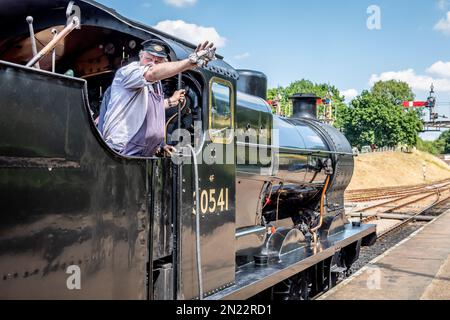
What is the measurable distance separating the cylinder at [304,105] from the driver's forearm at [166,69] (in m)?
6.63

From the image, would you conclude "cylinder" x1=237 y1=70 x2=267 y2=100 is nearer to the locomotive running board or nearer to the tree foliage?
the locomotive running board

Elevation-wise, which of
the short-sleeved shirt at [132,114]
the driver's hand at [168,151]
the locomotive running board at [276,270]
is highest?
the short-sleeved shirt at [132,114]

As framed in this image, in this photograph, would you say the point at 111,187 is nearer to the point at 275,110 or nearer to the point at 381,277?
the point at 381,277

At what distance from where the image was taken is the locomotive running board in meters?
4.59

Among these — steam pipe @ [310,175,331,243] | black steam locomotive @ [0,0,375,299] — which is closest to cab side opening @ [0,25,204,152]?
black steam locomotive @ [0,0,375,299]

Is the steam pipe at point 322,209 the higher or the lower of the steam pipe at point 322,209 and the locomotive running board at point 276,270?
the higher

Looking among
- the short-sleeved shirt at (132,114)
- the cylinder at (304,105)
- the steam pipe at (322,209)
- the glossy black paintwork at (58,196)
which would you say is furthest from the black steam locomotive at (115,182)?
the cylinder at (304,105)

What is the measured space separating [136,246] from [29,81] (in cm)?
136

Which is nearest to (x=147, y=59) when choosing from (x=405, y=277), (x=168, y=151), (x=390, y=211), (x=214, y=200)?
(x=168, y=151)

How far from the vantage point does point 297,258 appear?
638cm

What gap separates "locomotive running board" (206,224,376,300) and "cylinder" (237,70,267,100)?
88.3 inches

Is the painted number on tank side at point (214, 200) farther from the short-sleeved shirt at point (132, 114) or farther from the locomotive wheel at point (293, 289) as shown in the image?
the locomotive wheel at point (293, 289)

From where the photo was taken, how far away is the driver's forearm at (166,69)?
10.8 ft
